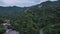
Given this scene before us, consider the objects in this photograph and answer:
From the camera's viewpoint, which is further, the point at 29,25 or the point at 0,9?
the point at 0,9

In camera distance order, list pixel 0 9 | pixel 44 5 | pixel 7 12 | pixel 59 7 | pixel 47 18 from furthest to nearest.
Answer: pixel 7 12 → pixel 0 9 → pixel 44 5 → pixel 47 18 → pixel 59 7

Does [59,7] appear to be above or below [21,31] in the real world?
above

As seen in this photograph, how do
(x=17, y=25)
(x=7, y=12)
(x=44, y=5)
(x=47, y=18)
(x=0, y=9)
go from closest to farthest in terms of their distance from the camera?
(x=47, y=18)
(x=17, y=25)
(x=44, y=5)
(x=0, y=9)
(x=7, y=12)

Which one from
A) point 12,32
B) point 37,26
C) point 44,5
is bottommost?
point 12,32

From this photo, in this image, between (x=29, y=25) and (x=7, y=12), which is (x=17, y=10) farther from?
(x=29, y=25)

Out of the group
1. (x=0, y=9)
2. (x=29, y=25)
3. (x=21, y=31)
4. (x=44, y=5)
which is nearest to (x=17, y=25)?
(x=21, y=31)

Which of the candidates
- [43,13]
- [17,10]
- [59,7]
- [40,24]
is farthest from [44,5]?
[17,10]

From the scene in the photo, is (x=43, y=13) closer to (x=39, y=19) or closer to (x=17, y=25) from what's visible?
(x=39, y=19)

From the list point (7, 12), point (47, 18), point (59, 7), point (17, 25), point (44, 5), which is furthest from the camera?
point (7, 12)

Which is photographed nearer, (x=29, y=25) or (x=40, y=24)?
(x=29, y=25)
